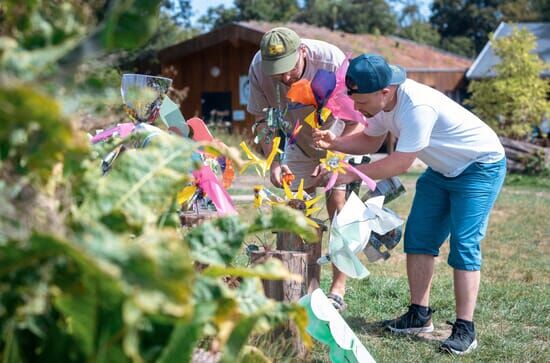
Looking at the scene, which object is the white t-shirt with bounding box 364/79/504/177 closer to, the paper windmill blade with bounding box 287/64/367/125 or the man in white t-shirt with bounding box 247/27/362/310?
the paper windmill blade with bounding box 287/64/367/125

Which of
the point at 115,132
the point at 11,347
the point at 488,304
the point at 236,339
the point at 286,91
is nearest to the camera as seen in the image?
the point at 11,347

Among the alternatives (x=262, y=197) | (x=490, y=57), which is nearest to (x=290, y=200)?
(x=262, y=197)

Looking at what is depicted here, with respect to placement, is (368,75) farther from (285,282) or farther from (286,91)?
(285,282)

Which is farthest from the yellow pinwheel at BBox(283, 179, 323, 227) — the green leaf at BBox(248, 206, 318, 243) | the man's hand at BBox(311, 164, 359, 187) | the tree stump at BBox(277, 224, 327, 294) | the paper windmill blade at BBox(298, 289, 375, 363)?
the green leaf at BBox(248, 206, 318, 243)

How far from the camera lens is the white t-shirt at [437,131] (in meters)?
3.74

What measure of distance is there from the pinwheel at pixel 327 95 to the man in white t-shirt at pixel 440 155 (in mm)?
139

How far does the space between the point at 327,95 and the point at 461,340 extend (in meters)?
1.51

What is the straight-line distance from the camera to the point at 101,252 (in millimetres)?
1341

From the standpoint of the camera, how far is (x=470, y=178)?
13.0 feet

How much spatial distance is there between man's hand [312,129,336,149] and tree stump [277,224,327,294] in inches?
17.1

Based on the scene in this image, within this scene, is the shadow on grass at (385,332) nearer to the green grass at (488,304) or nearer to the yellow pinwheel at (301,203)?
the green grass at (488,304)

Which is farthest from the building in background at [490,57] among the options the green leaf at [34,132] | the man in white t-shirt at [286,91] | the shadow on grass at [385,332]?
the green leaf at [34,132]

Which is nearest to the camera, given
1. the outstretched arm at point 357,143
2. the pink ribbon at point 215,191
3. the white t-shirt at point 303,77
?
the pink ribbon at point 215,191

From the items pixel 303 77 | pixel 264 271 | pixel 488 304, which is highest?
pixel 264 271
